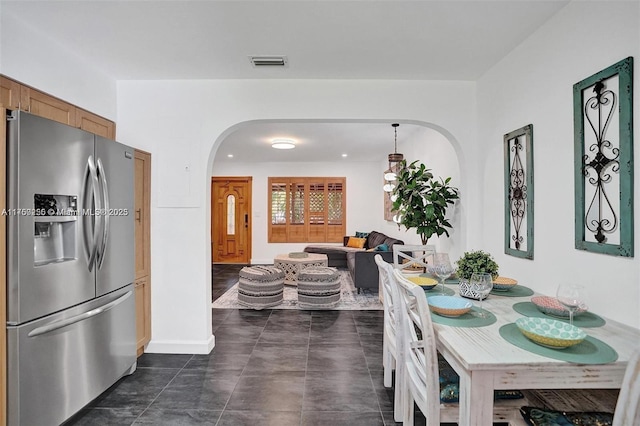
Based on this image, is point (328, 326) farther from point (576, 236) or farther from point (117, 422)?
point (576, 236)

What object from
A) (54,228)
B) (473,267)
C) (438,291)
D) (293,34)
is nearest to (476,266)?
(473,267)

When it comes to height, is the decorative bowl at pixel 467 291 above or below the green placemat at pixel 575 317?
above

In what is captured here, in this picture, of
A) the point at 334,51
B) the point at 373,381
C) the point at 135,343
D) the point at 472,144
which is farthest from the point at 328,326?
the point at 334,51

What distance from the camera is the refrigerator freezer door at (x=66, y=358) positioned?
1.58 meters

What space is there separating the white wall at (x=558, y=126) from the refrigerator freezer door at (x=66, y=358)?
2.92m

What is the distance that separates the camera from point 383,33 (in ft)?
6.96

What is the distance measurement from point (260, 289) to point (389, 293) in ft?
8.58

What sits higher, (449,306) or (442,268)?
(442,268)

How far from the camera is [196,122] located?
289 centimetres

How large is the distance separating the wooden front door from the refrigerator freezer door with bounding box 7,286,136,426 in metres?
5.64

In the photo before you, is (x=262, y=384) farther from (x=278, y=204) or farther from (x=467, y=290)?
(x=278, y=204)

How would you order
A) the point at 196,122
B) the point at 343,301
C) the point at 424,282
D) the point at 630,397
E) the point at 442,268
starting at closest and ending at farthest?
the point at 630,397
the point at 442,268
the point at 424,282
the point at 196,122
the point at 343,301

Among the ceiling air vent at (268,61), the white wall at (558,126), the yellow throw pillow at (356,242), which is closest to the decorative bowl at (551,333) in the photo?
the white wall at (558,126)

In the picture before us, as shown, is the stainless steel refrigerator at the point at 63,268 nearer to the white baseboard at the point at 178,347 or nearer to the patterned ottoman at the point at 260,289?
the white baseboard at the point at 178,347
